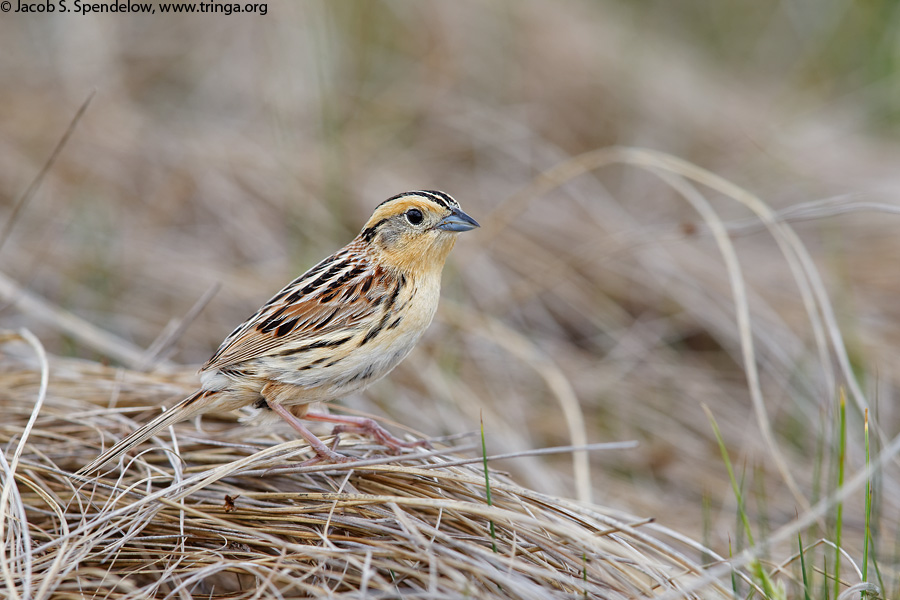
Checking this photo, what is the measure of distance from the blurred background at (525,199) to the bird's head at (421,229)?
1.71 metres

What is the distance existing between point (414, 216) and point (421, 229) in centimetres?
7

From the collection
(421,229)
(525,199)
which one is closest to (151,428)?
(421,229)

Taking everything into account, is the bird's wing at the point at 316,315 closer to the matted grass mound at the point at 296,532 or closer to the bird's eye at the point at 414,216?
the bird's eye at the point at 414,216

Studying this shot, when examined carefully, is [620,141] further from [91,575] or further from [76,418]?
[91,575]

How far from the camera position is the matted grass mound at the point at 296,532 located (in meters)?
2.97

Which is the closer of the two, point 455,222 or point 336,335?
point 336,335

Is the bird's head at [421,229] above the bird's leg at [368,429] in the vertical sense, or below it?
above

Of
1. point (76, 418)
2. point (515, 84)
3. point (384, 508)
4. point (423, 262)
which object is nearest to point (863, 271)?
point (515, 84)

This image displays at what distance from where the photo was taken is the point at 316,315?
3803mm

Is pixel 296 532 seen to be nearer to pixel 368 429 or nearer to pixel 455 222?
pixel 368 429

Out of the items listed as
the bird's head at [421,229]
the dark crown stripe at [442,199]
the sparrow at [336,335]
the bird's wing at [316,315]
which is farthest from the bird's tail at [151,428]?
the dark crown stripe at [442,199]

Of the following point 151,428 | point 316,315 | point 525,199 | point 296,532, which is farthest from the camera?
point 525,199

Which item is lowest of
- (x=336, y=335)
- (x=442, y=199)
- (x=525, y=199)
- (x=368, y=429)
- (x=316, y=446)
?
(x=316, y=446)

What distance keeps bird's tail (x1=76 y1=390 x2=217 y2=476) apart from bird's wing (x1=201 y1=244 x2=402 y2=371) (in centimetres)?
21
